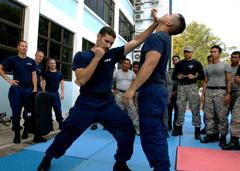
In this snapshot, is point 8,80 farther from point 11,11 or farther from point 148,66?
point 148,66

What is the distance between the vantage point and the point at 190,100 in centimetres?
614

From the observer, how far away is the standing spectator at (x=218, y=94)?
5527mm

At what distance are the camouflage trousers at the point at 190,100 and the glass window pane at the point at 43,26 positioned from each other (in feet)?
15.7

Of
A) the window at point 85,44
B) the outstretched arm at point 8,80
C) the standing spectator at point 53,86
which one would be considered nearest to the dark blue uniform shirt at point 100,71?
the outstretched arm at point 8,80

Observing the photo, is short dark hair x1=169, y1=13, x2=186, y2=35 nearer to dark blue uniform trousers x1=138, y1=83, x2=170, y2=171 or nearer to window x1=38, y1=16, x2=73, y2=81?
dark blue uniform trousers x1=138, y1=83, x2=170, y2=171

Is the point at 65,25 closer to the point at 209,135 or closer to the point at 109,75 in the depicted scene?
the point at 209,135

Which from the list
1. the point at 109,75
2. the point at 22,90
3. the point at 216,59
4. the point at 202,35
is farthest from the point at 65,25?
the point at 202,35

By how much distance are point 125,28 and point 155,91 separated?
54.5ft

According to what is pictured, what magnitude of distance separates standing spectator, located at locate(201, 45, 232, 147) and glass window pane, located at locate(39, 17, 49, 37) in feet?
17.5

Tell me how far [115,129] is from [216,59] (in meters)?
3.29

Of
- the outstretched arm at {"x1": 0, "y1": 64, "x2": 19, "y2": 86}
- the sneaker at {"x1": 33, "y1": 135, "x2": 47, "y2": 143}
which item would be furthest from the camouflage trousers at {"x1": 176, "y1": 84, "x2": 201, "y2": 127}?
the outstretched arm at {"x1": 0, "y1": 64, "x2": 19, "y2": 86}

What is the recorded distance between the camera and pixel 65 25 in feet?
32.6

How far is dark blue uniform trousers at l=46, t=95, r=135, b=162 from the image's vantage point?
3.24 metres

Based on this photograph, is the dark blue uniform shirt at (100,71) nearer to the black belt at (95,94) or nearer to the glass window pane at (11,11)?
the black belt at (95,94)
